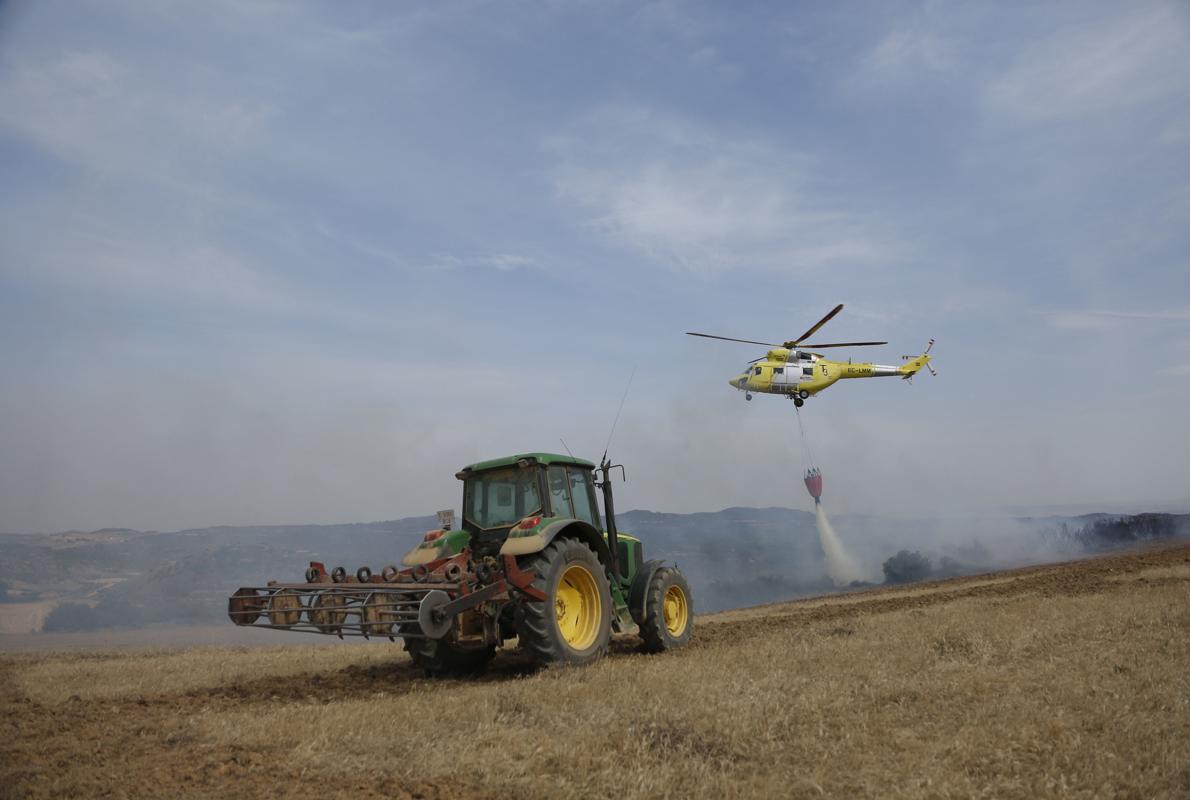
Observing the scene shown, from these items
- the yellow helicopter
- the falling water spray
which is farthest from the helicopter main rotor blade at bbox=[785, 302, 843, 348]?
the falling water spray

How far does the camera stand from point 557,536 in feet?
29.2

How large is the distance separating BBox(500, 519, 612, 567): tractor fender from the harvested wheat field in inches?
47.8

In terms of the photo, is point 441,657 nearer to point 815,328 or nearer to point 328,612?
point 328,612

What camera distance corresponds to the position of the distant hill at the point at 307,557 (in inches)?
1319

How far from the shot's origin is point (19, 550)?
36.9 meters

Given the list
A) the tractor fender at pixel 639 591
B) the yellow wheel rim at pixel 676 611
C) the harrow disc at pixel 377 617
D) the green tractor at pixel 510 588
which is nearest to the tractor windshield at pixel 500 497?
the green tractor at pixel 510 588

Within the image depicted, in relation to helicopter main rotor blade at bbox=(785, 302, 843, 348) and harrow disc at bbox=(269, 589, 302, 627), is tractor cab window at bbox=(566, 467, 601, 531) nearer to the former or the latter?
harrow disc at bbox=(269, 589, 302, 627)

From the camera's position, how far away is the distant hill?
110ft

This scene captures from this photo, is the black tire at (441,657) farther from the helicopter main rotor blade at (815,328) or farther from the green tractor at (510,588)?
the helicopter main rotor blade at (815,328)

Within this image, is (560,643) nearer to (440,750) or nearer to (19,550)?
(440,750)

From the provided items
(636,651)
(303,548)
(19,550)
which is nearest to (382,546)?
(303,548)

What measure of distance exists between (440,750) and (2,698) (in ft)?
18.4

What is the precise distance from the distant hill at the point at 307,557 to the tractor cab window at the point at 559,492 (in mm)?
26805

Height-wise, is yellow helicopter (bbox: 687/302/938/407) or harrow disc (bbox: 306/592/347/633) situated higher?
yellow helicopter (bbox: 687/302/938/407)
